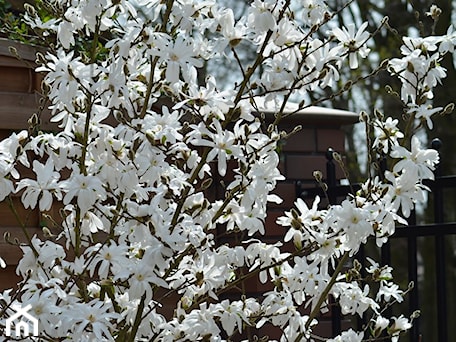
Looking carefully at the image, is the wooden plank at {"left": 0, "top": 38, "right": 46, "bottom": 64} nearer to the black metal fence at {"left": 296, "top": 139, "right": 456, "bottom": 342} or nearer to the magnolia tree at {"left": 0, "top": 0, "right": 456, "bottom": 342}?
the magnolia tree at {"left": 0, "top": 0, "right": 456, "bottom": 342}

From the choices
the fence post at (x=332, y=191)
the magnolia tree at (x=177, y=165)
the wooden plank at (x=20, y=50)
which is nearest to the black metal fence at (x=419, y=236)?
the fence post at (x=332, y=191)

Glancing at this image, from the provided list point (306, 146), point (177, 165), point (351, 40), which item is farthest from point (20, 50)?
point (351, 40)

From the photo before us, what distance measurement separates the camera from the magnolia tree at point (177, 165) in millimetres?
1992

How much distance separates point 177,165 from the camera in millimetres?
2236

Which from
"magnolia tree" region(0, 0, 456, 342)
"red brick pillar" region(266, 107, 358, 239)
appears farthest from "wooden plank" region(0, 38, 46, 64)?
"red brick pillar" region(266, 107, 358, 239)

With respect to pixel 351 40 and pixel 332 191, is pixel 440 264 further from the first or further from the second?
pixel 351 40

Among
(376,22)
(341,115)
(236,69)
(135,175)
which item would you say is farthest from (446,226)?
(376,22)

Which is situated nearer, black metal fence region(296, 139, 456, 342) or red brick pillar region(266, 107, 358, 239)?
black metal fence region(296, 139, 456, 342)

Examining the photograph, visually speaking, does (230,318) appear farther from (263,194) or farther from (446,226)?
(446,226)

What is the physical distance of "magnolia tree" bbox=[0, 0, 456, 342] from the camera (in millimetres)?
1992

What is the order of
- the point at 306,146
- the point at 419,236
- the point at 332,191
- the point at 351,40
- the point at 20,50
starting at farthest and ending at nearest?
the point at 306,146
the point at 332,191
the point at 419,236
the point at 20,50
the point at 351,40

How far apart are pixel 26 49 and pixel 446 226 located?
1364 millimetres

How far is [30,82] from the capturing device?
3.01 m

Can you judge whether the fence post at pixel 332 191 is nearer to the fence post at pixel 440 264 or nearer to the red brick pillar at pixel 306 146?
the red brick pillar at pixel 306 146
